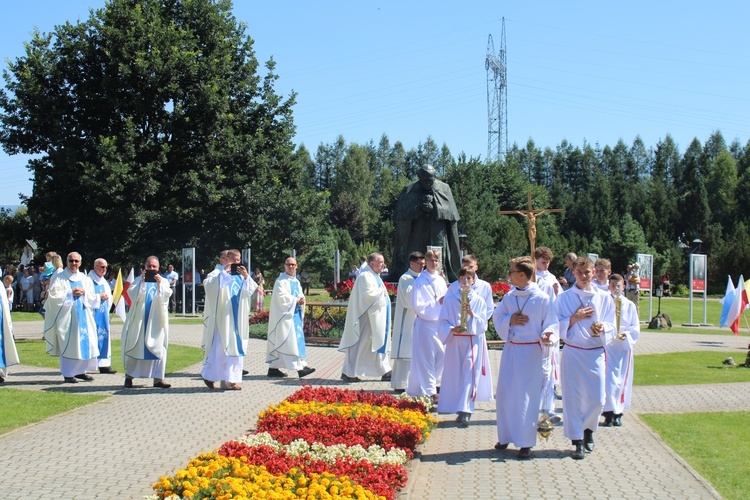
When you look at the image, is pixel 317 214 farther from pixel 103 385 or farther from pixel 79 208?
pixel 103 385

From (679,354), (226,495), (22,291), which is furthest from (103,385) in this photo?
(22,291)

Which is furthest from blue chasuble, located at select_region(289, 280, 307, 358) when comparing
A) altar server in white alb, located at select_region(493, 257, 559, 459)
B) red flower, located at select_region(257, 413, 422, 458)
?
altar server in white alb, located at select_region(493, 257, 559, 459)

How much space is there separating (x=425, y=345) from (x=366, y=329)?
285 cm

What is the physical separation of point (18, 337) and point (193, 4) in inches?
752

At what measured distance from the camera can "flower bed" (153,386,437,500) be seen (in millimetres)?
6055

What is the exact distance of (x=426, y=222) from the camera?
19391 millimetres

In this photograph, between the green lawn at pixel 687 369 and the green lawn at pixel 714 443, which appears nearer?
the green lawn at pixel 714 443

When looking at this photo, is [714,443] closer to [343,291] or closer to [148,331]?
[148,331]

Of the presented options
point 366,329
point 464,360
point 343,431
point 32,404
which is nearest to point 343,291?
point 366,329

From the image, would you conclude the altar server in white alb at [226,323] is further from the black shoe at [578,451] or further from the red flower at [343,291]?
the red flower at [343,291]

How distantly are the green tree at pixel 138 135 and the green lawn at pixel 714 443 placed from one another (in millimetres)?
25182

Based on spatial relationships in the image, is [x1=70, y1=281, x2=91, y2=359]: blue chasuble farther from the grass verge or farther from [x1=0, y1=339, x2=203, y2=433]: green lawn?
the grass verge

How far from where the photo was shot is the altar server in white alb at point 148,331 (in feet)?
41.9

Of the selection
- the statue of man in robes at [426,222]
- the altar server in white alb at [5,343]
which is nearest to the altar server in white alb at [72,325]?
the altar server in white alb at [5,343]
